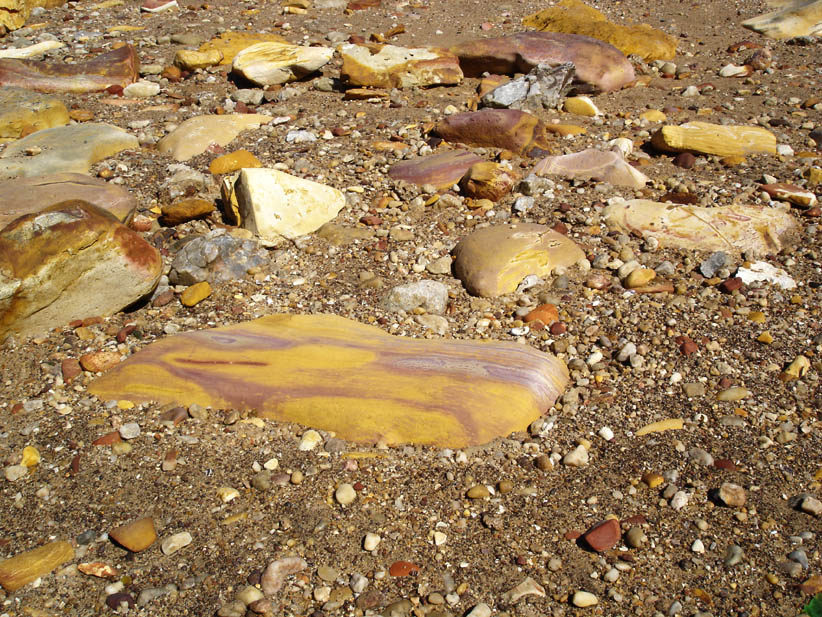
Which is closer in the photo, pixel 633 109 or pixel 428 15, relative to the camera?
pixel 633 109

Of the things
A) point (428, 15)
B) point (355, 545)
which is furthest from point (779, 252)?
point (428, 15)

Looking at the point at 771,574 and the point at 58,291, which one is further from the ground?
the point at 58,291

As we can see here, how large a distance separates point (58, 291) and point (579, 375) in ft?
6.48

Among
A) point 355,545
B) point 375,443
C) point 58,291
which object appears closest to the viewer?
point 355,545

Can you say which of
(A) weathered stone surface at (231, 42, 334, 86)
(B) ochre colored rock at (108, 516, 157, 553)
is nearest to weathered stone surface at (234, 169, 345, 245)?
(B) ochre colored rock at (108, 516, 157, 553)

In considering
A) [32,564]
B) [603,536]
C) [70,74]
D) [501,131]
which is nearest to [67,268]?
[32,564]

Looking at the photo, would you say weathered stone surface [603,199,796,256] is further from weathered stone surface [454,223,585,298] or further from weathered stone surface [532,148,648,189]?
weathered stone surface [454,223,585,298]

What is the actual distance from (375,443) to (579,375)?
784mm

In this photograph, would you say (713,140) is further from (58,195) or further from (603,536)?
(58,195)

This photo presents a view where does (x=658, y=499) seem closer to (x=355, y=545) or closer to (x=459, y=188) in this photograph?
(x=355, y=545)

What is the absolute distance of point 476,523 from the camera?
207 centimetres

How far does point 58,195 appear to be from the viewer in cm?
326

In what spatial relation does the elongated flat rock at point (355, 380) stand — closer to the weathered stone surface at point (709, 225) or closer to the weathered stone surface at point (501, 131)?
the weathered stone surface at point (709, 225)

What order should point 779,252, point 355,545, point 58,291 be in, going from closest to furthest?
point 355,545 → point 58,291 → point 779,252
